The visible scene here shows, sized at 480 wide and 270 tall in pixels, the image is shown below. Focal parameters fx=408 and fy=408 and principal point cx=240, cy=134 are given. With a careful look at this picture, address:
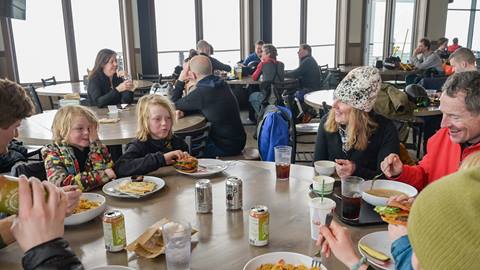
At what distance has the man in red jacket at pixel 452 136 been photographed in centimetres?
180

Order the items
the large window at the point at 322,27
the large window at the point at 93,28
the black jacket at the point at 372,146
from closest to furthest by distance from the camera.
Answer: the black jacket at the point at 372,146
the large window at the point at 93,28
the large window at the point at 322,27

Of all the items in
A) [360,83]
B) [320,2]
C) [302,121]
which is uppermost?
[320,2]

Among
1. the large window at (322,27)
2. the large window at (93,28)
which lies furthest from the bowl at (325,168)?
the large window at (322,27)

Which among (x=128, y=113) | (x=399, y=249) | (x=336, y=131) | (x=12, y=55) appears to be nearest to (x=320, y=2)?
(x=12, y=55)

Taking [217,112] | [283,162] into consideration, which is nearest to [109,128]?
[217,112]

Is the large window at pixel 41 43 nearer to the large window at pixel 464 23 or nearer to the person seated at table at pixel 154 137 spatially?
the person seated at table at pixel 154 137

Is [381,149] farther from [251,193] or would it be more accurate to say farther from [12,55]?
[12,55]

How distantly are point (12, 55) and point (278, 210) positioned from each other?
6998 mm

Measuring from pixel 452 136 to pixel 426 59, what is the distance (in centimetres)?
649

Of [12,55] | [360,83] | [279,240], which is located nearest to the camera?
[279,240]

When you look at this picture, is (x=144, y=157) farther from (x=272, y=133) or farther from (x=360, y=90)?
(x=360, y=90)

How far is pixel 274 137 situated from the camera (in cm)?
300

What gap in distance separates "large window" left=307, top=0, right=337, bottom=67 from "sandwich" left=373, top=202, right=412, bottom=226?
9.17m

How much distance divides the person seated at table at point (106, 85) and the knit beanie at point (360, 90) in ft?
8.71
